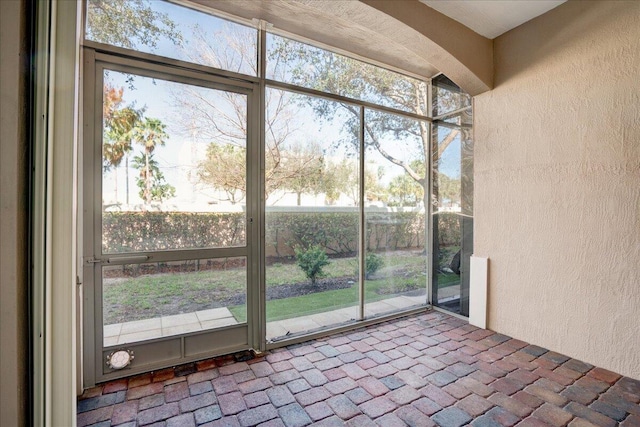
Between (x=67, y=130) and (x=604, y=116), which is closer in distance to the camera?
(x=67, y=130)

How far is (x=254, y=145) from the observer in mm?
2828

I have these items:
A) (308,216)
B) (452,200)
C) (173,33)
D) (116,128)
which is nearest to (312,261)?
(308,216)

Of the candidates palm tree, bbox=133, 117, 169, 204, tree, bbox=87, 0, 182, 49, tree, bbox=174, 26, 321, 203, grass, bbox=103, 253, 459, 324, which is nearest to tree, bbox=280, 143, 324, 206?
tree, bbox=174, 26, 321, 203

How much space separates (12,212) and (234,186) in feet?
6.13

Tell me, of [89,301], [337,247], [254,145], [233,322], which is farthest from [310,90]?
[89,301]

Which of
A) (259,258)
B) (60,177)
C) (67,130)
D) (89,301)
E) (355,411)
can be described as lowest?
(355,411)

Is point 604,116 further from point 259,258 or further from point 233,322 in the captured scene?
point 233,322

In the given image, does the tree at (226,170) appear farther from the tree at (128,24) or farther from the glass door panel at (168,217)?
the tree at (128,24)

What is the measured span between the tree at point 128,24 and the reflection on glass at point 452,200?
3090 millimetres

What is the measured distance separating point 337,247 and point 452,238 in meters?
1.53

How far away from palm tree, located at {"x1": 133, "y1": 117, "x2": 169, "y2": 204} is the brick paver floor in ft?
4.85

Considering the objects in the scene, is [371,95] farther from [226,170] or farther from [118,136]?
[118,136]

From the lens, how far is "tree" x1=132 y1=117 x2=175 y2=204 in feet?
8.00

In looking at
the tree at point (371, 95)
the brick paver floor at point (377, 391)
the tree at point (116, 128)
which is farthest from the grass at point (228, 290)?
the tree at point (371, 95)
